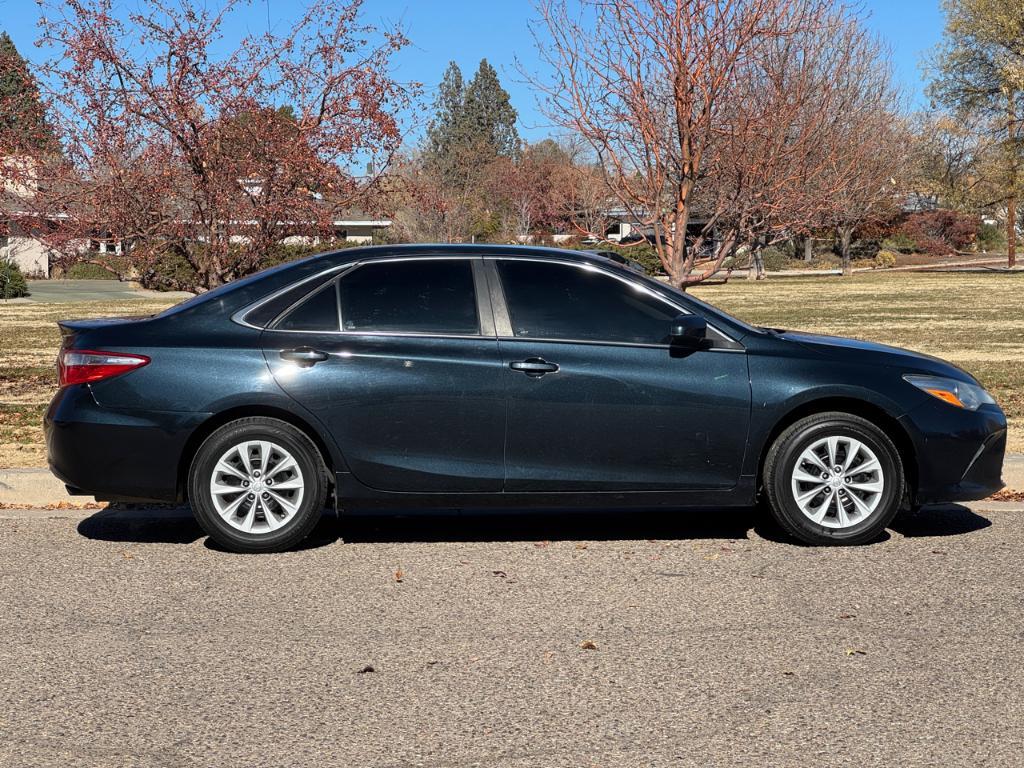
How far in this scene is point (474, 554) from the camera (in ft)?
22.2

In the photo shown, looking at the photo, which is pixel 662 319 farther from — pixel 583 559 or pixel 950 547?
pixel 950 547

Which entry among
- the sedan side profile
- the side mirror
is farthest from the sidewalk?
the side mirror

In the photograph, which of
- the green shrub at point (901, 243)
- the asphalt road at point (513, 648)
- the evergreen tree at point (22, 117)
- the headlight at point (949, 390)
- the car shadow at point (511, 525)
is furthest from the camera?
the green shrub at point (901, 243)

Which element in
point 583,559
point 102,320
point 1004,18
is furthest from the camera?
point 1004,18

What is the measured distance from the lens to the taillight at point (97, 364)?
21.9 ft

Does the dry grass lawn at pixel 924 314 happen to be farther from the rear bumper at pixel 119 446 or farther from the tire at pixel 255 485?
the rear bumper at pixel 119 446

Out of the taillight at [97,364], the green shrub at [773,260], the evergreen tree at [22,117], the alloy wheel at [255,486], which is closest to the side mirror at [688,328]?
the alloy wheel at [255,486]

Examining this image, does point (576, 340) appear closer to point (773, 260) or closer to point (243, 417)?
point (243, 417)

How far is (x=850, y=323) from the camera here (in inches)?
998

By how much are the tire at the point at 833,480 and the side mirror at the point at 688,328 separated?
0.71 metres

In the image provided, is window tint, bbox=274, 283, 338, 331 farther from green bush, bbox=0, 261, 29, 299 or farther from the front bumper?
green bush, bbox=0, 261, 29, 299

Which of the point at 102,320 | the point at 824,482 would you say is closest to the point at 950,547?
the point at 824,482

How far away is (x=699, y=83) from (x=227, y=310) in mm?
5739

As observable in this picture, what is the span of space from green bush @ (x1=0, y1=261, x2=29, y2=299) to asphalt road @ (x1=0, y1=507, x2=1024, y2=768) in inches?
1311
